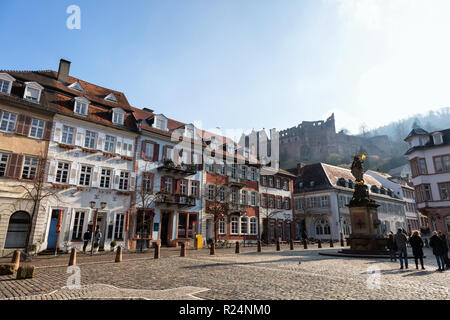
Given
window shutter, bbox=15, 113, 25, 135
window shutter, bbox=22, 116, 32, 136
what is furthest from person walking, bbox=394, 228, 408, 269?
window shutter, bbox=15, 113, 25, 135

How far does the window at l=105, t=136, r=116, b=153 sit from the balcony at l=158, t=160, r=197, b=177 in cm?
469

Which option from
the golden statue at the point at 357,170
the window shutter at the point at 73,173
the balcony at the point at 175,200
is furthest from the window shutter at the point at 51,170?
the golden statue at the point at 357,170

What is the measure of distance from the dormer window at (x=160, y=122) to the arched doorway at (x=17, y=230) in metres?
13.6

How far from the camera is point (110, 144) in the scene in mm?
25531

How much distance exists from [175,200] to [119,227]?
5.68 metres

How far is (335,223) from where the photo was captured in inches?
1714

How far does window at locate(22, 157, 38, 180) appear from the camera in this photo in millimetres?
20812

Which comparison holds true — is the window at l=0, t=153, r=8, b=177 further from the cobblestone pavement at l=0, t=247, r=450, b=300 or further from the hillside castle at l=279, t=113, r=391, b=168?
the hillside castle at l=279, t=113, r=391, b=168

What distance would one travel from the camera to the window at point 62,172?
22266 millimetres

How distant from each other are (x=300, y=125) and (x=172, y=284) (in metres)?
114

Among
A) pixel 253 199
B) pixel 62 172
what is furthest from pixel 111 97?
pixel 253 199
